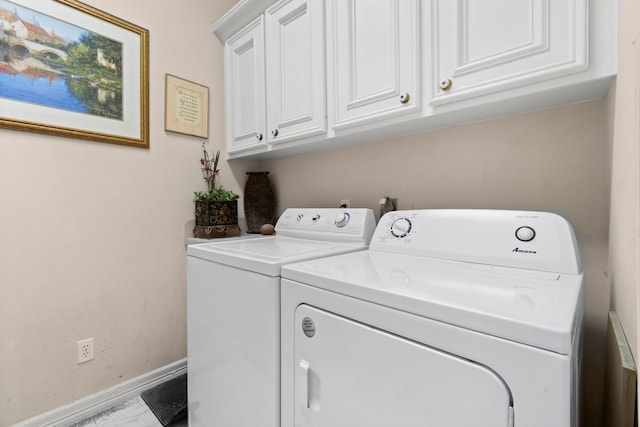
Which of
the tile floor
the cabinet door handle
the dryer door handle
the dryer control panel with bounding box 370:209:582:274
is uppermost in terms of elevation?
the cabinet door handle

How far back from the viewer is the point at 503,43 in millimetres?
937

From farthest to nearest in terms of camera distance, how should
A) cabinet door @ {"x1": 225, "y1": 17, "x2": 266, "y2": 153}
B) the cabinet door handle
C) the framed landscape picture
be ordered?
cabinet door @ {"x1": 225, "y1": 17, "x2": 266, "y2": 153}, the framed landscape picture, the cabinet door handle

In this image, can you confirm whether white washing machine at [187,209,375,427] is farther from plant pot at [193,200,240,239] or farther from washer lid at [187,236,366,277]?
plant pot at [193,200,240,239]

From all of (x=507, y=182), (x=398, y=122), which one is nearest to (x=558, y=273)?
(x=507, y=182)

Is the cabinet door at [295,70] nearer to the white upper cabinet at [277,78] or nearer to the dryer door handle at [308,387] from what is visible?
the white upper cabinet at [277,78]

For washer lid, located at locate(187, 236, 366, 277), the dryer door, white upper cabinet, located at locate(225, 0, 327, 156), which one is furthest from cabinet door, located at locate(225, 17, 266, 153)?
the dryer door

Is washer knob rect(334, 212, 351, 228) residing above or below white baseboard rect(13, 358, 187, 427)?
above

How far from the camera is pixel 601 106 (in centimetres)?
102

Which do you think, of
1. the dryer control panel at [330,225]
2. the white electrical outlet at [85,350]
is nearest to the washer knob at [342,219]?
the dryer control panel at [330,225]

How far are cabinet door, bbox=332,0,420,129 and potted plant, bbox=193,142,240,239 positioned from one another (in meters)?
0.92

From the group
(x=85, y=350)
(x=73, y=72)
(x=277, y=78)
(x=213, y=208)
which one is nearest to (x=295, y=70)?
(x=277, y=78)

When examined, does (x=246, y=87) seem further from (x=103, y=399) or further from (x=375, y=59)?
(x=103, y=399)

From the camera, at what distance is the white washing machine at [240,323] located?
0.93 meters

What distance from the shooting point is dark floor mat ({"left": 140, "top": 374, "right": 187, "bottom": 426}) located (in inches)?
60.4
